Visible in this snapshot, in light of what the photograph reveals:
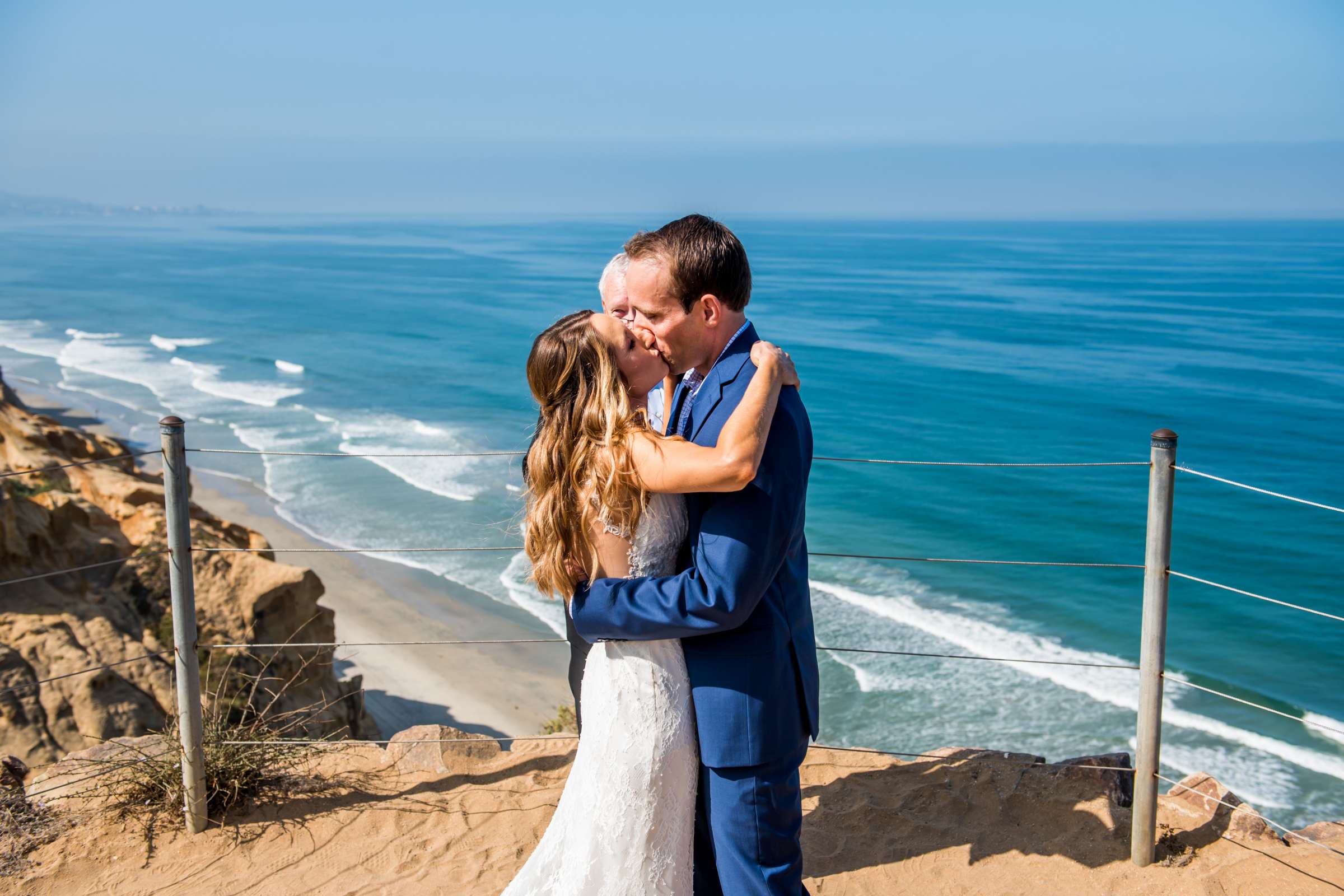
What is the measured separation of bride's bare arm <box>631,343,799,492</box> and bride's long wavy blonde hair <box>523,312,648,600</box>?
6cm

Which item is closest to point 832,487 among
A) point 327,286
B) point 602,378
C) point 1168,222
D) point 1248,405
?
point 1248,405

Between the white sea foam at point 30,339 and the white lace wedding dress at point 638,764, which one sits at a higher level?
the white lace wedding dress at point 638,764

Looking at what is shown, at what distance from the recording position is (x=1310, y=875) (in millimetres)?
3637

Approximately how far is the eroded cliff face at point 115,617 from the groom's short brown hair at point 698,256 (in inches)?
140

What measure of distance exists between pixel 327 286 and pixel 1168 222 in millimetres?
154945

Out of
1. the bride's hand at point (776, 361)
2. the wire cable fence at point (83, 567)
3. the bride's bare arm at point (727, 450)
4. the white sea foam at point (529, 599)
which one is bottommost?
the white sea foam at point (529, 599)

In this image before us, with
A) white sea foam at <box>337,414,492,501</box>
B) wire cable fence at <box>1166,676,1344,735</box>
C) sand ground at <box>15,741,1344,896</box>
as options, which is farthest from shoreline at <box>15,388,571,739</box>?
wire cable fence at <box>1166,676,1344,735</box>

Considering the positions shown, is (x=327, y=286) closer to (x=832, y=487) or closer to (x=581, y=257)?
(x=581, y=257)

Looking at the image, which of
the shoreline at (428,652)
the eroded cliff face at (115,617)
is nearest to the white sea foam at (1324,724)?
the shoreline at (428,652)

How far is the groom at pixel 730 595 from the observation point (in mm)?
2350

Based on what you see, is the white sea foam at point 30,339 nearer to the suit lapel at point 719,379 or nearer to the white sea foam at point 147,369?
the white sea foam at point 147,369

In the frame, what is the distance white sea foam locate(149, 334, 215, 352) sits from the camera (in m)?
40.6

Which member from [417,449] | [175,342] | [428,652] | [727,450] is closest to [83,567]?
[727,450]

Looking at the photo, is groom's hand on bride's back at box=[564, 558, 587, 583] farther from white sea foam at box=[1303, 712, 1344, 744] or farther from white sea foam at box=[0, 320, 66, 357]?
white sea foam at box=[0, 320, 66, 357]
